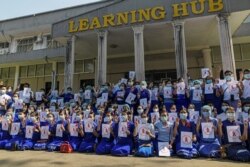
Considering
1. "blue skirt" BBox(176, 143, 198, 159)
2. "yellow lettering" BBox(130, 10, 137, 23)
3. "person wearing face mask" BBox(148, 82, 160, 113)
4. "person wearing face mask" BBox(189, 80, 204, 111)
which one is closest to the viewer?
"blue skirt" BBox(176, 143, 198, 159)

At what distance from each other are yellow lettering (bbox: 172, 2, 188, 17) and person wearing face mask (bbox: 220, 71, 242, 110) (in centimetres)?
464

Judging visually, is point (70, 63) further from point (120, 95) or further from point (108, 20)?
point (120, 95)

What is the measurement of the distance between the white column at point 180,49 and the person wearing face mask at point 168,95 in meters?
2.31

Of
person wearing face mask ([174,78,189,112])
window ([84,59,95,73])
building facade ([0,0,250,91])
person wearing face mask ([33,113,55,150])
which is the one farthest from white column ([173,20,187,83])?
window ([84,59,95,73])

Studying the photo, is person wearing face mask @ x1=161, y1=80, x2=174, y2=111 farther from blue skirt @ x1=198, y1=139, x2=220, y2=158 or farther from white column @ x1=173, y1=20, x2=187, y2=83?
blue skirt @ x1=198, y1=139, x2=220, y2=158

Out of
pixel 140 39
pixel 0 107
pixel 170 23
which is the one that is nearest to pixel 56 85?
pixel 0 107

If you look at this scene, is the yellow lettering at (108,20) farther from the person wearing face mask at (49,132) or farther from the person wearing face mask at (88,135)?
the person wearing face mask at (88,135)

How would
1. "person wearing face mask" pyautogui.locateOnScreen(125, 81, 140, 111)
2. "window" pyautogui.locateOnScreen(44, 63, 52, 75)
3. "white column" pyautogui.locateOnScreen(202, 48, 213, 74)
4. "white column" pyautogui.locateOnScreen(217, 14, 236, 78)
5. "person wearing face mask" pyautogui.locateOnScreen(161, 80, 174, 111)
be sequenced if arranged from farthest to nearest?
"window" pyautogui.locateOnScreen(44, 63, 52, 75), "white column" pyautogui.locateOnScreen(202, 48, 213, 74), "white column" pyautogui.locateOnScreen(217, 14, 236, 78), "person wearing face mask" pyautogui.locateOnScreen(125, 81, 140, 111), "person wearing face mask" pyautogui.locateOnScreen(161, 80, 174, 111)

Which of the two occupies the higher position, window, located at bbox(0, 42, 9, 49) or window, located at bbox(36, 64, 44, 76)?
window, located at bbox(0, 42, 9, 49)

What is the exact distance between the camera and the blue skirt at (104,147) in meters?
8.23

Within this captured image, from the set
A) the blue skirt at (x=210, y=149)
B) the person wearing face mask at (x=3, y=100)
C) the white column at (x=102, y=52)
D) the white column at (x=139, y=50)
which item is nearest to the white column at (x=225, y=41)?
the white column at (x=139, y=50)

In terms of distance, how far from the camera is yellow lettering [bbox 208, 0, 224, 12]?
12086 mm

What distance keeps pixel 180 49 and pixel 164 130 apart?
578cm

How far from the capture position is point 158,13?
13180 mm
